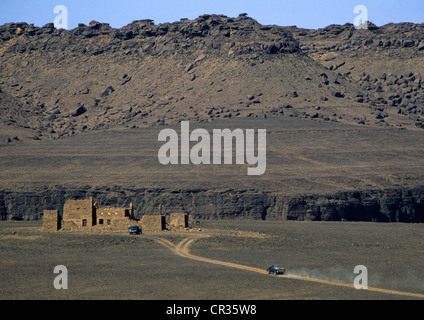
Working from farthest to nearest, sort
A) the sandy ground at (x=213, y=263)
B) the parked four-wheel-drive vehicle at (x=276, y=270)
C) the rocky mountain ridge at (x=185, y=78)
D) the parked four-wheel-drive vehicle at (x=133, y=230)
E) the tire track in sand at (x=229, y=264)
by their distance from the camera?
1. the rocky mountain ridge at (x=185, y=78)
2. the parked four-wheel-drive vehicle at (x=133, y=230)
3. the parked four-wheel-drive vehicle at (x=276, y=270)
4. the tire track in sand at (x=229, y=264)
5. the sandy ground at (x=213, y=263)

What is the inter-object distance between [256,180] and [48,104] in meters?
60.4

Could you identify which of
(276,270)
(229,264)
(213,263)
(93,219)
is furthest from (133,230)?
(276,270)

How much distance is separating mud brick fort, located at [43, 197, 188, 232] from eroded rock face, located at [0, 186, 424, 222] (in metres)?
21.2

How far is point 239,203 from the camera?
92.2 meters

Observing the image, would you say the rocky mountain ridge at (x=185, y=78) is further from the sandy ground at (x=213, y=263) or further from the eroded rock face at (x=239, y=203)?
the sandy ground at (x=213, y=263)

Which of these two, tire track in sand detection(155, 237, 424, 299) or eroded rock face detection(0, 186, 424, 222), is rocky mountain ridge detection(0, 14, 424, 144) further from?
tire track in sand detection(155, 237, 424, 299)

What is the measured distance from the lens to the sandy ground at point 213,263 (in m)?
42.6

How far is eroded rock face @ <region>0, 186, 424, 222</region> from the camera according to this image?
3615 inches

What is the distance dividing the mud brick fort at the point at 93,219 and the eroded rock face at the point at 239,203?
21.2 metres

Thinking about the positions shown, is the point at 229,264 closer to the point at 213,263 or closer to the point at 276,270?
the point at 213,263

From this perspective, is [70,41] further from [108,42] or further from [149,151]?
[149,151]

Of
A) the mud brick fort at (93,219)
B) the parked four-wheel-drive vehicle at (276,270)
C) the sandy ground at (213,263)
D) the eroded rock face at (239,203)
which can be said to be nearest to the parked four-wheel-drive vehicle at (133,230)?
the sandy ground at (213,263)

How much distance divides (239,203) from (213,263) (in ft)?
130

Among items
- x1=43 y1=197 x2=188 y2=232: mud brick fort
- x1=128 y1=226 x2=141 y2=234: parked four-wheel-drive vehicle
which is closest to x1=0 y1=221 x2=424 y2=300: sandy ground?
x1=128 y1=226 x2=141 y2=234: parked four-wheel-drive vehicle
